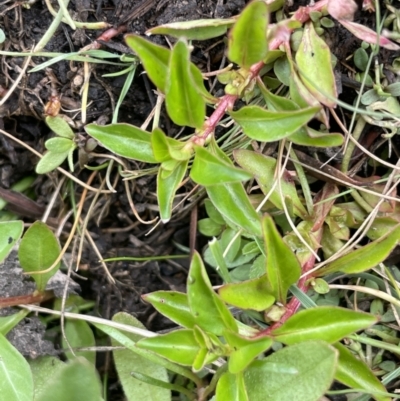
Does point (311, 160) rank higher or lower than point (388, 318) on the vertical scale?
higher

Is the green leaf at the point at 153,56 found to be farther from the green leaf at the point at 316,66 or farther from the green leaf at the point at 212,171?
the green leaf at the point at 316,66

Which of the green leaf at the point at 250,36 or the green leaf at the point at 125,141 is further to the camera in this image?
the green leaf at the point at 125,141

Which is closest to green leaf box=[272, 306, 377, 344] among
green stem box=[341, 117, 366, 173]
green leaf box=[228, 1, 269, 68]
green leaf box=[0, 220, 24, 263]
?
green stem box=[341, 117, 366, 173]

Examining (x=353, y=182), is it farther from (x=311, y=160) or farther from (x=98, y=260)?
(x=98, y=260)

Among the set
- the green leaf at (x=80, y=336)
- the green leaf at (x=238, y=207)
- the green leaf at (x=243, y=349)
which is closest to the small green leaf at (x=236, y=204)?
the green leaf at (x=238, y=207)

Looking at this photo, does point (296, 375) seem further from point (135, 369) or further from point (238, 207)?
point (135, 369)

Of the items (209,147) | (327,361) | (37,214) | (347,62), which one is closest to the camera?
(327,361)

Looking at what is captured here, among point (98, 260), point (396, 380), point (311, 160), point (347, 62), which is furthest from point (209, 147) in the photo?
point (396, 380)
